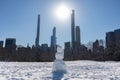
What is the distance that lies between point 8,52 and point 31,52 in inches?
233

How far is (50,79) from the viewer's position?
787 centimetres

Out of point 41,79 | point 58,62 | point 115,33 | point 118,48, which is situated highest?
point 115,33

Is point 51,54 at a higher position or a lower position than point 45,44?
lower

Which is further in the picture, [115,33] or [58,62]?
[115,33]

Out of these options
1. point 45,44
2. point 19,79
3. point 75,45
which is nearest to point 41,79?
point 19,79

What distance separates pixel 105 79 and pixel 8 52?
4408 cm

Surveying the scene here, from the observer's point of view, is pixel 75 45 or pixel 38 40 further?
pixel 75 45

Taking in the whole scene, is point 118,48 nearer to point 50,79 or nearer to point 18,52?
point 18,52

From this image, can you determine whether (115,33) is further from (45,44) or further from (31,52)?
(31,52)

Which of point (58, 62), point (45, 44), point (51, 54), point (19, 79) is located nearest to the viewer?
point (19, 79)

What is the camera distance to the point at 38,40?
6444 cm

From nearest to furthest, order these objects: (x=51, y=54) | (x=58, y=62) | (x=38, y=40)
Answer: (x=58, y=62)
(x=51, y=54)
(x=38, y=40)

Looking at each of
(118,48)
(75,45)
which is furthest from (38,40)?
(118,48)

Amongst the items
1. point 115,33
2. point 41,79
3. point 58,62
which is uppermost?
point 115,33
